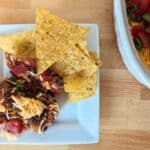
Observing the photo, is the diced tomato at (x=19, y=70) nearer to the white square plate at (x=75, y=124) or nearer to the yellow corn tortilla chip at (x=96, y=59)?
the white square plate at (x=75, y=124)

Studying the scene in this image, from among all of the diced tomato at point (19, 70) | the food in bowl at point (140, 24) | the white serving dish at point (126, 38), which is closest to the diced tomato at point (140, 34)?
the food in bowl at point (140, 24)

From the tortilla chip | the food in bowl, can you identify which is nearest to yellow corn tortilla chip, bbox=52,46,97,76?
the tortilla chip

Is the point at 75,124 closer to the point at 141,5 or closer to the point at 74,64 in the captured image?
the point at 74,64

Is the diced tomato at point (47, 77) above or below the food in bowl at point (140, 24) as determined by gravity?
below

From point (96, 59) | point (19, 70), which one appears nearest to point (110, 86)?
point (96, 59)

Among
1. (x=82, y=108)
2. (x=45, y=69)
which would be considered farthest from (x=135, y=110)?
(x=45, y=69)

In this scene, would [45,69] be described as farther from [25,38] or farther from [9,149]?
[9,149]

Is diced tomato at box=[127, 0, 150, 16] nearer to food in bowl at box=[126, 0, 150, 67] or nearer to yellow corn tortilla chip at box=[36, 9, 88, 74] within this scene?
food in bowl at box=[126, 0, 150, 67]
